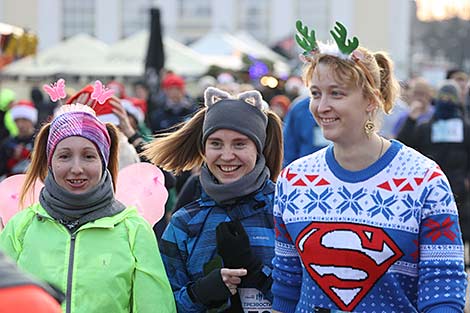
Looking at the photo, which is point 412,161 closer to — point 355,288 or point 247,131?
point 355,288

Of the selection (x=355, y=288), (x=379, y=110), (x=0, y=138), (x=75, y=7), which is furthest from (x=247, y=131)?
(x=75, y=7)

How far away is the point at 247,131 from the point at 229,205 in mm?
305

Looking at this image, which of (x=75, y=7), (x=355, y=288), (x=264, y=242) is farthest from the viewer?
(x=75, y=7)

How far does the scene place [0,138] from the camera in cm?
1125

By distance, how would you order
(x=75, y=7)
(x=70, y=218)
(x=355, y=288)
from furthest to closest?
(x=75, y=7)
(x=70, y=218)
(x=355, y=288)

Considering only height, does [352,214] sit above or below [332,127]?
below

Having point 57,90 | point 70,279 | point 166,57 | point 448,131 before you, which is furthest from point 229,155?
point 166,57

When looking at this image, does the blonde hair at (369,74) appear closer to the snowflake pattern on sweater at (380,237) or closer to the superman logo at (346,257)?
the snowflake pattern on sweater at (380,237)

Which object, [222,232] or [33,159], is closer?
[222,232]

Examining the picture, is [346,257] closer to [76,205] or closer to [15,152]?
[76,205]

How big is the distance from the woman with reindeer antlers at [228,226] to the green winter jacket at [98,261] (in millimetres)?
226

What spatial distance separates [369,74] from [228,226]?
87cm

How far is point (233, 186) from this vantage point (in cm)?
389

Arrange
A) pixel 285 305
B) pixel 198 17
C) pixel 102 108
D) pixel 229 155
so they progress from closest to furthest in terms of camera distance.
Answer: pixel 285 305 < pixel 229 155 < pixel 102 108 < pixel 198 17
